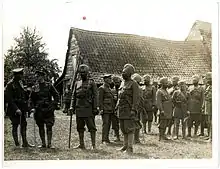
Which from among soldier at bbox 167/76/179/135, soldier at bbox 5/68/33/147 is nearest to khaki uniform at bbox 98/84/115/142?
soldier at bbox 167/76/179/135

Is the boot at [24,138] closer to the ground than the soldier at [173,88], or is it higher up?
closer to the ground

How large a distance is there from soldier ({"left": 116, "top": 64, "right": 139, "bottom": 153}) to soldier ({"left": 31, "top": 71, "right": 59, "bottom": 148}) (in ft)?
1.81

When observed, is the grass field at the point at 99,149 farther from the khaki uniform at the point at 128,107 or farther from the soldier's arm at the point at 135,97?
the soldier's arm at the point at 135,97

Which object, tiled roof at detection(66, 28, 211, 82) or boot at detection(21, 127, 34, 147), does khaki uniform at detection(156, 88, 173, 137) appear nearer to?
tiled roof at detection(66, 28, 211, 82)

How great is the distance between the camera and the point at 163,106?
174 inches

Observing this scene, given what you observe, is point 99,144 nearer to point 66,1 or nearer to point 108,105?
point 108,105

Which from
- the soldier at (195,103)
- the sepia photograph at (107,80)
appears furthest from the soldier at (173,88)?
the soldier at (195,103)

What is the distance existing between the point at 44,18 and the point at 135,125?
119cm

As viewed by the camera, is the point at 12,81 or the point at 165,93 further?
the point at 165,93

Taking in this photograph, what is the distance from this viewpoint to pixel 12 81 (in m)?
4.10

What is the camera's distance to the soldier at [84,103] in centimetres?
417

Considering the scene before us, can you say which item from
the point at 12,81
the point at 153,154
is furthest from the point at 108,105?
the point at 12,81

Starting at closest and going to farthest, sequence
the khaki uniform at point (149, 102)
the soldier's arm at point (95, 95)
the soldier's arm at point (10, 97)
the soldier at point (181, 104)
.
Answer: the soldier's arm at point (10, 97) < the soldier's arm at point (95, 95) < the khaki uniform at point (149, 102) < the soldier at point (181, 104)

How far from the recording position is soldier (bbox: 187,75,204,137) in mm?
4391
